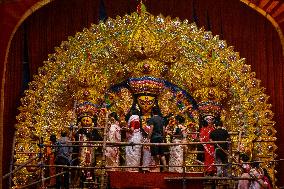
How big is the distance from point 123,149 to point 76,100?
3.68 ft

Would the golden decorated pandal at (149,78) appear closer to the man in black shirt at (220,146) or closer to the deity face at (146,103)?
the deity face at (146,103)

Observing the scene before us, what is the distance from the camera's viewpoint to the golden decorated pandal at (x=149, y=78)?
43.0ft

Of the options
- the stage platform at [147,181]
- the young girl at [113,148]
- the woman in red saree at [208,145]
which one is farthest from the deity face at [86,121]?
the stage platform at [147,181]

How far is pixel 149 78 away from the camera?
13.2 meters

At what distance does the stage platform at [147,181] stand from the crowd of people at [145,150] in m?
0.36

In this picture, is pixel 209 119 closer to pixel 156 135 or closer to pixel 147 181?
pixel 156 135

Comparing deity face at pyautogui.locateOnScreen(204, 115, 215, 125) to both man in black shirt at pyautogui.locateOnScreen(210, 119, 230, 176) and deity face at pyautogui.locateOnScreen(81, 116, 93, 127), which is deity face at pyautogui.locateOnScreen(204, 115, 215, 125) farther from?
deity face at pyautogui.locateOnScreen(81, 116, 93, 127)

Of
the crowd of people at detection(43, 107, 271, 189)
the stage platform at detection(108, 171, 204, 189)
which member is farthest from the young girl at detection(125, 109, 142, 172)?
the stage platform at detection(108, 171, 204, 189)

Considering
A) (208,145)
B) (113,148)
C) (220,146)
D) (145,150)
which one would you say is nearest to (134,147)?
(145,150)

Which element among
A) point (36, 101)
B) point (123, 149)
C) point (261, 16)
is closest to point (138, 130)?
point (123, 149)

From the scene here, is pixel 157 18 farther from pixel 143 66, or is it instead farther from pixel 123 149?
pixel 123 149

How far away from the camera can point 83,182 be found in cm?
1231

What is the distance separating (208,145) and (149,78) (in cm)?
161

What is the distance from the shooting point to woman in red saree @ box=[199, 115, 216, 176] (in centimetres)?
1209
